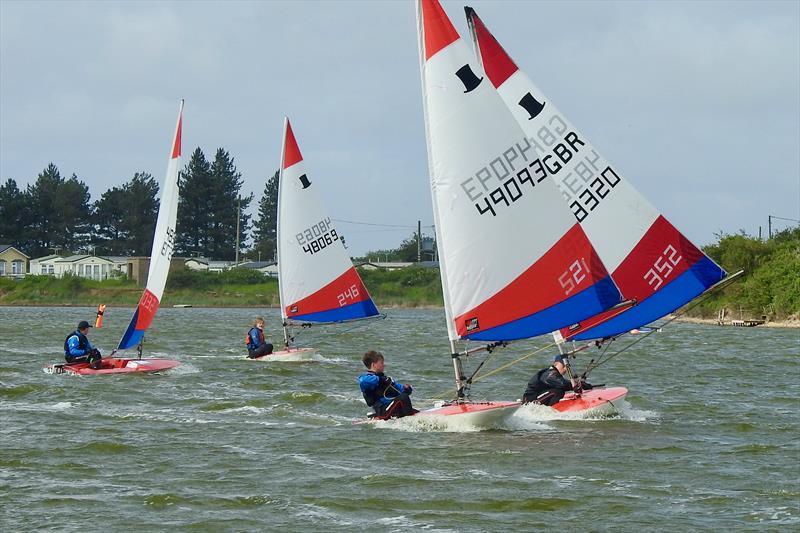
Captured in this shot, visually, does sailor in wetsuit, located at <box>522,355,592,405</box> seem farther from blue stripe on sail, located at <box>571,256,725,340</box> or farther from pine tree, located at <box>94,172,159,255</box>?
pine tree, located at <box>94,172,159,255</box>

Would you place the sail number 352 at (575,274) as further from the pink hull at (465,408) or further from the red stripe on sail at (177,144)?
the red stripe on sail at (177,144)

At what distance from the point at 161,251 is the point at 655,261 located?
11532mm

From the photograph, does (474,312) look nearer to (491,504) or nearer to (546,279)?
(546,279)

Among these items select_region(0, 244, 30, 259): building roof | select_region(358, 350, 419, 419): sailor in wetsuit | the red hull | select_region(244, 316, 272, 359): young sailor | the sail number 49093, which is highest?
select_region(0, 244, 30, 259): building roof

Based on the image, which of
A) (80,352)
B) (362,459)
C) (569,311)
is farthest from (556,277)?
(80,352)

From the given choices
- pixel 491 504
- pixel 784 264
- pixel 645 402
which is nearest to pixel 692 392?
pixel 645 402

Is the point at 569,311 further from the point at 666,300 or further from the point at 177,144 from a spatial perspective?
the point at 177,144

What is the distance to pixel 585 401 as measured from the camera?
19.2 m

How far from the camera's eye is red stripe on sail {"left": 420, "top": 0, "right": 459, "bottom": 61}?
1673 centimetres

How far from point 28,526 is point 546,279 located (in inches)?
344

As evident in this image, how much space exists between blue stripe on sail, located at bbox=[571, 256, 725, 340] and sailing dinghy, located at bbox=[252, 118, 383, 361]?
12883 mm

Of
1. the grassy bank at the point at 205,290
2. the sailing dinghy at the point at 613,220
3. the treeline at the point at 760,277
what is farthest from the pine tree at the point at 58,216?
the sailing dinghy at the point at 613,220

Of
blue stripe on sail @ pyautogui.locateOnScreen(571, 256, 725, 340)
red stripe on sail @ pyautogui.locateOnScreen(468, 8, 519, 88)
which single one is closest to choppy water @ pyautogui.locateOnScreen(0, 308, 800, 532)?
blue stripe on sail @ pyautogui.locateOnScreen(571, 256, 725, 340)

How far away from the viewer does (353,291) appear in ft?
110
